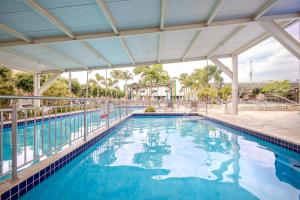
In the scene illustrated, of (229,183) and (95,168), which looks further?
(95,168)

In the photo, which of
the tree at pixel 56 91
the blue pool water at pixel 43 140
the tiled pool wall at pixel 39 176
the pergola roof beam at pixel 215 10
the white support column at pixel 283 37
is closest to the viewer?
the tiled pool wall at pixel 39 176

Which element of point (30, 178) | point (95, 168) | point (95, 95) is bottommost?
point (95, 168)

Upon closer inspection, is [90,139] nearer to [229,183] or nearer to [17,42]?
[229,183]

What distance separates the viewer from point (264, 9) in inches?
199

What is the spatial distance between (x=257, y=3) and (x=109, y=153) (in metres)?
5.66

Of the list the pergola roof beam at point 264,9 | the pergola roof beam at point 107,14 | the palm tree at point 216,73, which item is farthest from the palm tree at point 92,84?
the pergola roof beam at point 264,9

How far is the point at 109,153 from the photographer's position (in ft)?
13.5

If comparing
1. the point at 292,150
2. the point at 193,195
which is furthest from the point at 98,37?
the point at 292,150

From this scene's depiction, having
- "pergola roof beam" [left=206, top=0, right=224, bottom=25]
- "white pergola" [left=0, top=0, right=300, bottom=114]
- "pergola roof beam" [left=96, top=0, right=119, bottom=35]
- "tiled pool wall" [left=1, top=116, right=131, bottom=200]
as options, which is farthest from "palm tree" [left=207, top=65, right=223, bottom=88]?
"tiled pool wall" [left=1, top=116, right=131, bottom=200]

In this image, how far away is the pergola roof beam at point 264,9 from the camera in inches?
187

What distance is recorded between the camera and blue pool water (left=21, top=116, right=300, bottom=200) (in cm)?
229

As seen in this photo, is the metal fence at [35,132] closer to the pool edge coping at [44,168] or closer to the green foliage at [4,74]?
the pool edge coping at [44,168]

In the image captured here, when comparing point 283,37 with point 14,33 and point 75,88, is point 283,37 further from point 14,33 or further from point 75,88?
point 75,88

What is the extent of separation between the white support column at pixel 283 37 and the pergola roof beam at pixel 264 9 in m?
0.33
